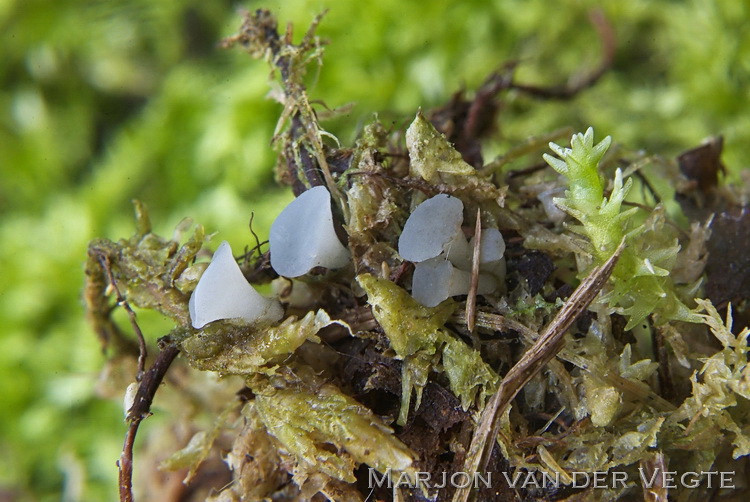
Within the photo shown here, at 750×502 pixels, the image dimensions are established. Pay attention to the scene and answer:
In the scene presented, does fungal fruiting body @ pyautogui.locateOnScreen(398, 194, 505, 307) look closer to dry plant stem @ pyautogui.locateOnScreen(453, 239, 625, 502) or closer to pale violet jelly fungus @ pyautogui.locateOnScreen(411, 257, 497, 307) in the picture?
pale violet jelly fungus @ pyautogui.locateOnScreen(411, 257, 497, 307)

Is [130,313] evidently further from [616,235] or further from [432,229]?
[616,235]

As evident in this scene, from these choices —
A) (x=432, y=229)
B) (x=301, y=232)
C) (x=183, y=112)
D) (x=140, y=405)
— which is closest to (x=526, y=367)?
(x=432, y=229)

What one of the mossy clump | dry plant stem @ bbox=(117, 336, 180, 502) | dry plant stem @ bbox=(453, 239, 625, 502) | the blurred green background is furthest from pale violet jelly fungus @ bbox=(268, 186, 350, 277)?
the blurred green background

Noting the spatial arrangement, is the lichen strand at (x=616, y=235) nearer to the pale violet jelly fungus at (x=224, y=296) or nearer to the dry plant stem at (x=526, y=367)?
the dry plant stem at (x=526, y=367)

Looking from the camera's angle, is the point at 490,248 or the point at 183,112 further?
the point at 183,112

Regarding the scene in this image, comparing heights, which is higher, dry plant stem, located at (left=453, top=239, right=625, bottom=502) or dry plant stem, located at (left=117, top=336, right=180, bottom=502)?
dry plant stem, located at (left=117, top=336, right=180, bottom=502)

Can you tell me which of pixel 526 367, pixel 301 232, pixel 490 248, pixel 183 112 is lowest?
pixel 526 367

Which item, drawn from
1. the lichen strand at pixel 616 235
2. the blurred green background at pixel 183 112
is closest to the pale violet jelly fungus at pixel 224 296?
the lichen strand at pixel 616 235
